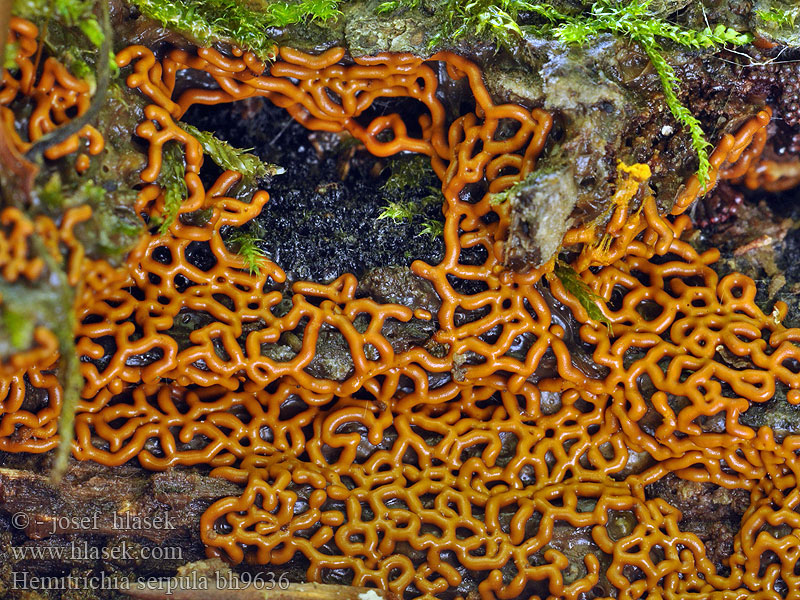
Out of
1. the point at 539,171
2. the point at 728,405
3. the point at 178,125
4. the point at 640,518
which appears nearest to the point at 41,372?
the point at 178,125

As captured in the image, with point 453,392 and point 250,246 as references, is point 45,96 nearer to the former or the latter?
point 250,246

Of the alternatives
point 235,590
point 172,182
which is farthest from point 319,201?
point 235,590

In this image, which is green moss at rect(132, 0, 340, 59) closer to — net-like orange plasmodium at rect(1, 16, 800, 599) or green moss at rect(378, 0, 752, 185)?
net-like orange plasmodium at rect(1, 16, 800, 599)

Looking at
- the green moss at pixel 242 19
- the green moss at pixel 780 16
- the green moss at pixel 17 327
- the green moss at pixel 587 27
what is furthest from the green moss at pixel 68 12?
the green moss at pixel 780 16

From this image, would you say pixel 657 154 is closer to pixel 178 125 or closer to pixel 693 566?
pixel 693 566

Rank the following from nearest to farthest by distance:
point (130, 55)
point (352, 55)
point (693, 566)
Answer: point (130, 55), point (352, 55), point (693, 566)

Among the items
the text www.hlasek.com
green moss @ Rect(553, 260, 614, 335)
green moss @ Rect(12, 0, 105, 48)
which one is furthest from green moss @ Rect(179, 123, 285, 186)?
the text www.hlasek.com

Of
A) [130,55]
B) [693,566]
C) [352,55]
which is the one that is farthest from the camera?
[693,566]

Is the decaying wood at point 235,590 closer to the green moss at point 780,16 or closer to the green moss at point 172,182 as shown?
the green moss at point 172,182
